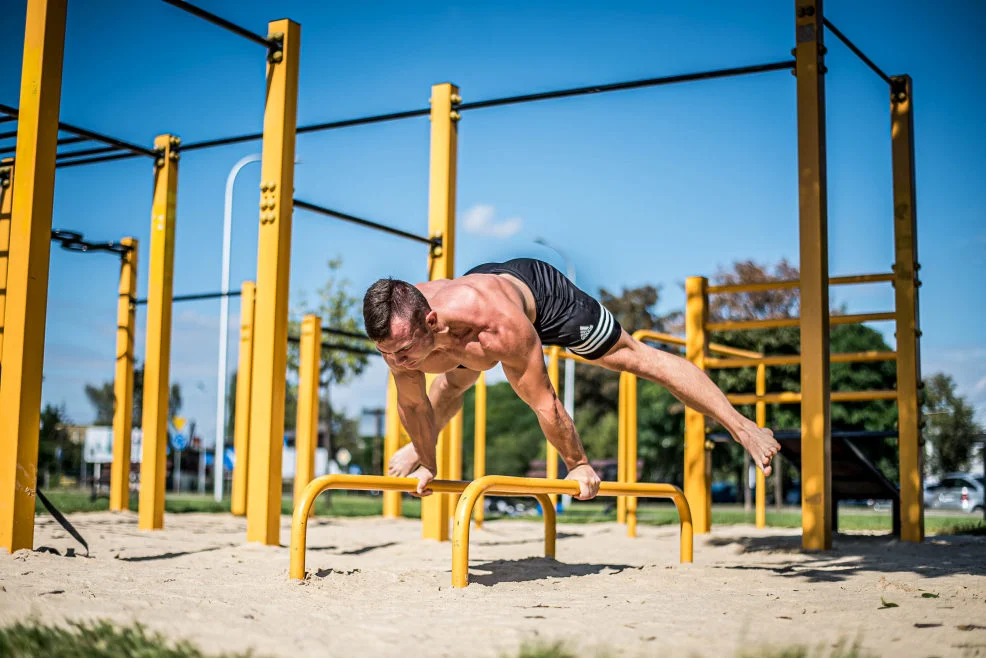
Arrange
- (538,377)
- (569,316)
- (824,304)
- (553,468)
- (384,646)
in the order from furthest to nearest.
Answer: (553,468), (824,304), (569,316), (538,377), (384,646)

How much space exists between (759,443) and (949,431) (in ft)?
130

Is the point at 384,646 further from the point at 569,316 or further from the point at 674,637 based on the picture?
the point at 569,316

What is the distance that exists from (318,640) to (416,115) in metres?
5.48

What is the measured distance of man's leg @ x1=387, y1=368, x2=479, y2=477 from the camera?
4.72 m

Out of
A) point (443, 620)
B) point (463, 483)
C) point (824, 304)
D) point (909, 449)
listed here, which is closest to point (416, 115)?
point (824, 304)

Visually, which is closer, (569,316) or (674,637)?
(674,637)

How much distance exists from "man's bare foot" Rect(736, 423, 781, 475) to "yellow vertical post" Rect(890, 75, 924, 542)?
314 centimetres

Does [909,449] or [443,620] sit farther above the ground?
[909,449]

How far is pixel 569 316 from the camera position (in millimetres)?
4492

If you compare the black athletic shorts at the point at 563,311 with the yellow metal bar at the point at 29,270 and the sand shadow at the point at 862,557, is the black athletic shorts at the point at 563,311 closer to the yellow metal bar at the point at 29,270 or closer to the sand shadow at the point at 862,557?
the sand shadow at the point at 862,557

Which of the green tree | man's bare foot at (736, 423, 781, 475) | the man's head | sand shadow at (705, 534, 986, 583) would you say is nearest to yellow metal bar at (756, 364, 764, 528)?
sand shadow at (705, 534, 986, 583)

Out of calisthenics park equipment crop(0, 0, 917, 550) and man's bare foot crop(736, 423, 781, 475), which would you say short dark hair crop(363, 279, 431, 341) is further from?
calisthenics park equipment crop(0, 0, 917, 550)

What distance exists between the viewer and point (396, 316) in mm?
3820

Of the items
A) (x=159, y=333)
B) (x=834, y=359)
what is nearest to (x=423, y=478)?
(x=834, y=359)
